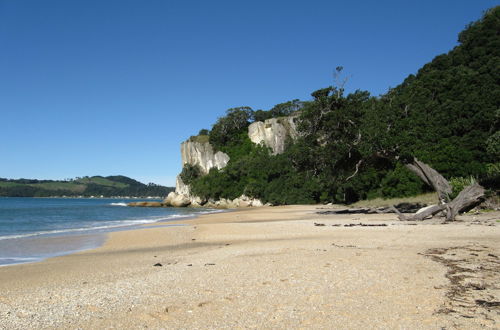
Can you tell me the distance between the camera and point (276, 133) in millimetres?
79500

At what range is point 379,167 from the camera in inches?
966

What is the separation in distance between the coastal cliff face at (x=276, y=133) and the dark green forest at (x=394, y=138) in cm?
649

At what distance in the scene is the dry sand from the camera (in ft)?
14.1

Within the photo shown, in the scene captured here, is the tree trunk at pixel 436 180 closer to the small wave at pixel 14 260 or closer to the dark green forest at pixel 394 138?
the dark green forest at pixel 394 138

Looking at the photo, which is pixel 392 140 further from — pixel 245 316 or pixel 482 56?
pixel 482 56

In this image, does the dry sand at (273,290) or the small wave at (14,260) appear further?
the small wave at (14,260)

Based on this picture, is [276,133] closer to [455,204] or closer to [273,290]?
[455,204]

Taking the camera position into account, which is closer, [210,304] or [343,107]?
[210,304]

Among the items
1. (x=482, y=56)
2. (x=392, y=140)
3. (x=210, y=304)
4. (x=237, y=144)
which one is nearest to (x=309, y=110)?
(x=392, y=140)

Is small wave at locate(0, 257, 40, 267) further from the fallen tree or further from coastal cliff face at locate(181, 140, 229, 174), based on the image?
coastal cliff face at locate(181, 140, 229, 174)

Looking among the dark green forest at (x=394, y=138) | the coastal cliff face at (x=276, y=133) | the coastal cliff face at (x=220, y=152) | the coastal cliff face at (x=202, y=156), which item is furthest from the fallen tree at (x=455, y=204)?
the coastal cliff face at (x=202, y=156)

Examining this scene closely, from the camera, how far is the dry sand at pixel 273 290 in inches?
170

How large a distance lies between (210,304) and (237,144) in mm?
80511

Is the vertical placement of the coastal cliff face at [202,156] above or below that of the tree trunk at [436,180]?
above
